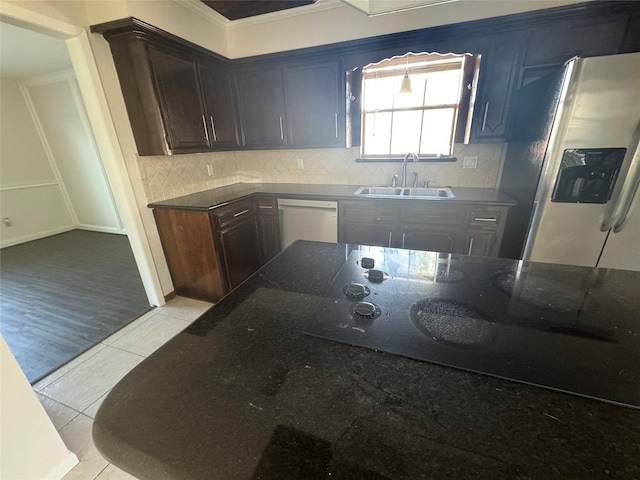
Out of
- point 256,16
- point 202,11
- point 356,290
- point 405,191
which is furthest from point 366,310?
point 202,11

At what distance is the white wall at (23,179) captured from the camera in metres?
4.15

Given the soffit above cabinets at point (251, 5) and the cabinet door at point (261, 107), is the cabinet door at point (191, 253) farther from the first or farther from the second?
the soffit above cabinets at point (251, 5)

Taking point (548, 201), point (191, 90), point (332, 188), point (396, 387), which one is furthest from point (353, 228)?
point (396, 387)

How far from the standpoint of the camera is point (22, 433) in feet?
3.62

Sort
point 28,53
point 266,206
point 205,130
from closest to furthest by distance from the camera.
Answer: point 205,130, point 266,206, point 28,53

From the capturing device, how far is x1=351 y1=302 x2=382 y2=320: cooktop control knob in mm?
736

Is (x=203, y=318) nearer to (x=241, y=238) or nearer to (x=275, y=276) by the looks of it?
(x=275, y=276)

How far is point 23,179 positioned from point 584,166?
7115 millimetres

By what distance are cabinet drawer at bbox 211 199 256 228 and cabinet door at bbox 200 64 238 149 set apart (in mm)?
702

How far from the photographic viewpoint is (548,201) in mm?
1891

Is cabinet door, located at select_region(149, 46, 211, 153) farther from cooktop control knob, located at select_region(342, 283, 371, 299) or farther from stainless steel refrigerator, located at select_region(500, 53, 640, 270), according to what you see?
stainless steel refrigerator, located at select_region(500, 53, 640, 270)

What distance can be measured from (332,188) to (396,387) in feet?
8.40

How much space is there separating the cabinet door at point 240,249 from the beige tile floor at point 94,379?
0.41 metres

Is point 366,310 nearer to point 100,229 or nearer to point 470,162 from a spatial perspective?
point 470,162
